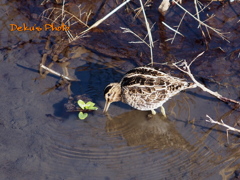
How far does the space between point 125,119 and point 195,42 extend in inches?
83.8

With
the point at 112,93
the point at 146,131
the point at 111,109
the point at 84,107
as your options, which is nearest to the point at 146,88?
the point at 112,93

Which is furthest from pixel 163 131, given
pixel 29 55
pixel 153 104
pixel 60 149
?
pixel 29 55

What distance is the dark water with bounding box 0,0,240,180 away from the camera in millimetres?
5395

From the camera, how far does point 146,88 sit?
227 inches

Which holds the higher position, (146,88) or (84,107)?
(146,88)

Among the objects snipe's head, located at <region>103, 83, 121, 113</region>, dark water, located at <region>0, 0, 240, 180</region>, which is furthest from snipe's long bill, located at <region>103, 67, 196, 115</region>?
dark water, located at <region>0, 0, 240, 180</region>

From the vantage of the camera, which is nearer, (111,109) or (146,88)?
(146,88)

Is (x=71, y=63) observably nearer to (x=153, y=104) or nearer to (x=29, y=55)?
(x=29, y=55)

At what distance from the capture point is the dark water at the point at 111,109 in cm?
539

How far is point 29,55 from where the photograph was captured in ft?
22.8

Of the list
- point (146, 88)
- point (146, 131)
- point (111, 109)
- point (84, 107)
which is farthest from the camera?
point (111, 109)

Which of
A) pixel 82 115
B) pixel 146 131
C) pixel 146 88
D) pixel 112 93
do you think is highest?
pixel 146 88

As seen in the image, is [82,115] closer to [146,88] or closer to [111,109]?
[111,109]

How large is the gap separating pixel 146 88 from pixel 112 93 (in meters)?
0.57
